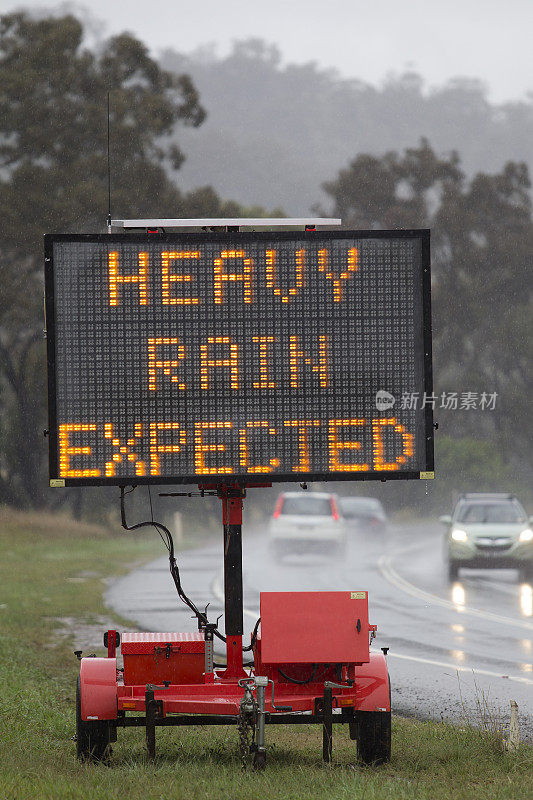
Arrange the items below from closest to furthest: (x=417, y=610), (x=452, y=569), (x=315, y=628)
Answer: (x=315, y=628) → (x=417, y=610) → (x=452, y=569)

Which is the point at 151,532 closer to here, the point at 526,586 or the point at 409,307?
the point at 526,586

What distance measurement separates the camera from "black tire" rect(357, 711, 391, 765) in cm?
880

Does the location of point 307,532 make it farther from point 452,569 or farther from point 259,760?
point 259,760

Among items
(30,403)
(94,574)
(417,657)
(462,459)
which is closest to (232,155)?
(462,459)

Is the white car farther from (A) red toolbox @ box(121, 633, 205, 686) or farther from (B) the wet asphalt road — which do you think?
(A) red toolbox @ box(121, 633, 205, 686)

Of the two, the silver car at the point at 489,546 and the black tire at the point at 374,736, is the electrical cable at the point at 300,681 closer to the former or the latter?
the black tire at the point at 374,736

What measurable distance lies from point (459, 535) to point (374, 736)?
20148 millimetres

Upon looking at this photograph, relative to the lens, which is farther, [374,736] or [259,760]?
[374,736]

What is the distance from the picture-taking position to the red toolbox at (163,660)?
910 centimetres

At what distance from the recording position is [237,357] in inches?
349

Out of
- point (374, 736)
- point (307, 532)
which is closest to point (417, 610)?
point (307, 532)

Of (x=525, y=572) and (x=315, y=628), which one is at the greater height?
(x=315, y=628)

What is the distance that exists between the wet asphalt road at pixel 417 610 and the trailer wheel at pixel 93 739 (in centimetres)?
324

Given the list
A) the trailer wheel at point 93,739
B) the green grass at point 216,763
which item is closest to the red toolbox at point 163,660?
the trailer wheel at point 93,739
